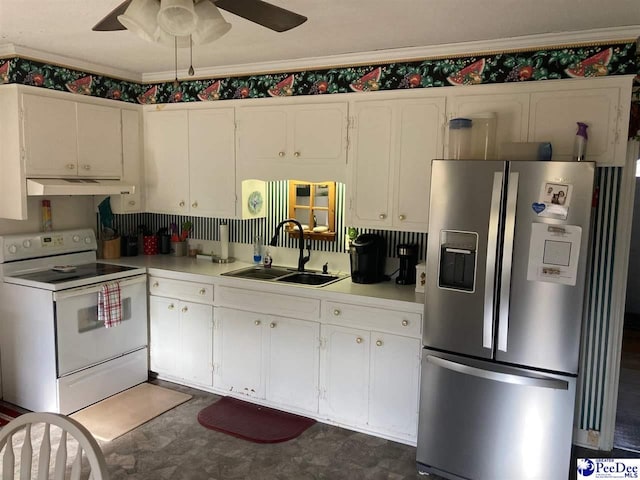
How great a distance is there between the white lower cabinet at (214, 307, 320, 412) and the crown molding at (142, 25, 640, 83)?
5.61 ft

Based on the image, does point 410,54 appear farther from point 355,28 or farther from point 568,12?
point 568,12

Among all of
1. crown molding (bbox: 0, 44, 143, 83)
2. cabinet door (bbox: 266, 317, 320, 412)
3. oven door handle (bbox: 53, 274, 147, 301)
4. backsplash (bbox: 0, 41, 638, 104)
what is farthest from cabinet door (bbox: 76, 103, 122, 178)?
cabinet door (bbox: 266, 317, 320, 412)

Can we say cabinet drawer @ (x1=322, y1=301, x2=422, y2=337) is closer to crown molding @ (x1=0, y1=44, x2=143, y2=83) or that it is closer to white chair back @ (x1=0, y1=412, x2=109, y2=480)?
white chair back @ (x1=0, y1=412, x2=109, y2=480)

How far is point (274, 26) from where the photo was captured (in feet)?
6.60

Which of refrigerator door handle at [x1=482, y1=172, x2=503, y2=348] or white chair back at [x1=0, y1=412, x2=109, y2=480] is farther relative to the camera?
refrigerator door handle at [x1=482, y1=172, x2=503, y2=348]

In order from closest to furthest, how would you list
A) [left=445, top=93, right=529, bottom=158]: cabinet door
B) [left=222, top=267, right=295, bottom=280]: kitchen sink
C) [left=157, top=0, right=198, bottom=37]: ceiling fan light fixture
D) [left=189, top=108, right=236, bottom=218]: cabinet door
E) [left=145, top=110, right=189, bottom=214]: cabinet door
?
[left=157, top=0, right=198, bottom=37]: ceiling fan light fixture
[left=445, top=93, right=529, bottom=158]: cabinet door
[left=222, top=267, right=295, bottom=280]: kitchen sink
[left=189, top=108, right=236, bottom=218]: cabinet door
[left=145, top=110, right=189, bottom=214]: cabinet door

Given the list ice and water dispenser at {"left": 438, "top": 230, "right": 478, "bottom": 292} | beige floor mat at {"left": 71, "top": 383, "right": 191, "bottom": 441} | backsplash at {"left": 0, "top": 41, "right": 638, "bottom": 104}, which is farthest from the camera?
beige floor mat at {"left": 71, "top": 383, "right": 191, "bottom": 441}

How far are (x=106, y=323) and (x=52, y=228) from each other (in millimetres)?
913

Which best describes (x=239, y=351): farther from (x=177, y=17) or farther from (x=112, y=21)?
(x=177, y=17)

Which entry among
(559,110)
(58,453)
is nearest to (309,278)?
(559,110)

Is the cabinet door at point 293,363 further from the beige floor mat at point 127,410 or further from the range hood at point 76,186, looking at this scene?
the range hood at point 76,186

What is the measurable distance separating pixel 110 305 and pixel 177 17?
2558 millimetres

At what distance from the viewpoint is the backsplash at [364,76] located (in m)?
2.85

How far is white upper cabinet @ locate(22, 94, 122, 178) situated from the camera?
349 centimetres
